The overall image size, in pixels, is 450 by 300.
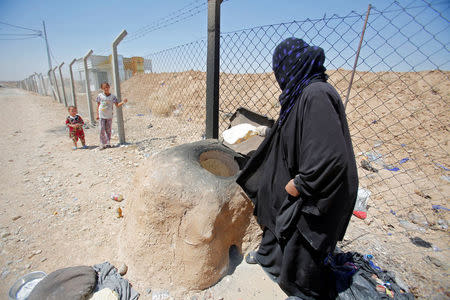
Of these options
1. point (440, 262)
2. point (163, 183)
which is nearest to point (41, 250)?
point (163, 183)

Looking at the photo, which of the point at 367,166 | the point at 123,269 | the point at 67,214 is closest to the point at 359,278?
the point at 123,269

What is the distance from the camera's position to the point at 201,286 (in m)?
1.81

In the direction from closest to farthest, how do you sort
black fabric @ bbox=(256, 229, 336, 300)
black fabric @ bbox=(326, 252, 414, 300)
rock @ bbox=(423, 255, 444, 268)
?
1. black fabric @ bbox=(256, 229, 336, 300)
2. black fabric @ bbox=(326, 252, 414, 300)
3. rock @ bbox=(423, 255, 444, 268)

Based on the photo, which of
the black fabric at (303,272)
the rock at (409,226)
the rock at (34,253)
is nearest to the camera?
the black fabric at (303,272)

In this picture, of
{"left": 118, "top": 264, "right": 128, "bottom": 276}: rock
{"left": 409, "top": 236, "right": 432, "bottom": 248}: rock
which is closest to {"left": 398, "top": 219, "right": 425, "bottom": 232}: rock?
{"left": 409, "top": 236, "right": 432, "bottom": 248}: rock

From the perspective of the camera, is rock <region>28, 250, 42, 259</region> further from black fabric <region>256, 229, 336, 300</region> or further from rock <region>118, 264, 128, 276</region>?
black fabric <region>256, 229, 336, 300</region>

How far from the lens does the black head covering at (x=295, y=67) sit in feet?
4.33

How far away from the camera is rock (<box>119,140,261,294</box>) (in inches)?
68.2

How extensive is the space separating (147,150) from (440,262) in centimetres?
512

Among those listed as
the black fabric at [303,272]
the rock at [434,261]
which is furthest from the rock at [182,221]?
the rock at [434,261]

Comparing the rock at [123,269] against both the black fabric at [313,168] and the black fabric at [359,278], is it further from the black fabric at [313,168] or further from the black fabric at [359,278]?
the black fabric at [359,278]

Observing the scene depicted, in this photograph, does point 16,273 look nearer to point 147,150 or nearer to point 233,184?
point 233,184

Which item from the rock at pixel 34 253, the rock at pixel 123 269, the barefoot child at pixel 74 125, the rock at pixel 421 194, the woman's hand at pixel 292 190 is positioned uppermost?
the woman's hand at pixel 292 190

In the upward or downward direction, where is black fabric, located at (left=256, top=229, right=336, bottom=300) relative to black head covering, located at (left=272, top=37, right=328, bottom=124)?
downward
